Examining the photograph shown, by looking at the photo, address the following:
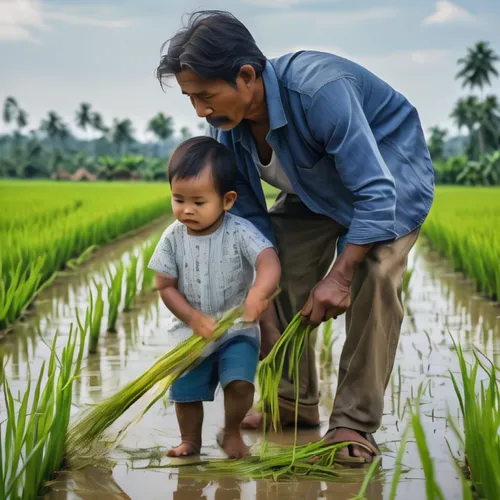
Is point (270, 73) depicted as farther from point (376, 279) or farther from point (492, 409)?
point (492, 409)

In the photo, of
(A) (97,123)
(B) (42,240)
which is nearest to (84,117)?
(A) (97,123)

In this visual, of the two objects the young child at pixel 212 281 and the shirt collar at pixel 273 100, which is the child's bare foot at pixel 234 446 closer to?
the young child at pixel 212 281

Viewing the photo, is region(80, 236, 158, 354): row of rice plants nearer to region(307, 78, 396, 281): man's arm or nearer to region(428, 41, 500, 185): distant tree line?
region(307, 78, 396, 281): man's arm

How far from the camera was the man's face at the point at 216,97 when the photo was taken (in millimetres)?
2719

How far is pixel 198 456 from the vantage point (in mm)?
2893

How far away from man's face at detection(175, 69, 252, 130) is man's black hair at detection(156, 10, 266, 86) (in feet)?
0.07

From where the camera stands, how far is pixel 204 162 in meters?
2.79

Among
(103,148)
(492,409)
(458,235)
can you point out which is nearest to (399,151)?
(492,409)

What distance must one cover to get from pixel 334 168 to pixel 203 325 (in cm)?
64

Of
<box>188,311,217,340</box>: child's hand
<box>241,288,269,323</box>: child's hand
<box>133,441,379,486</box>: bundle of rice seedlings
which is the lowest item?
<box>133,441,379,486</box>: bundle of rice seedlings

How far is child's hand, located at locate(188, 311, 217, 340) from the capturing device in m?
2.81

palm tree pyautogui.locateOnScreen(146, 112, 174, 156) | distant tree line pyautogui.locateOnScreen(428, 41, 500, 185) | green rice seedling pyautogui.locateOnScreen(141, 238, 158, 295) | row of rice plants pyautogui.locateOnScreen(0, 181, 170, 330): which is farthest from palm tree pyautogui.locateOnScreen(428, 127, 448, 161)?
green rice seedling pyautogui.locateOnScreen(141, 238, 158, 295)

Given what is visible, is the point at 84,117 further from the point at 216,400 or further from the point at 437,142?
the point at 216,400

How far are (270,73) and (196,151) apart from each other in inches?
12.8
